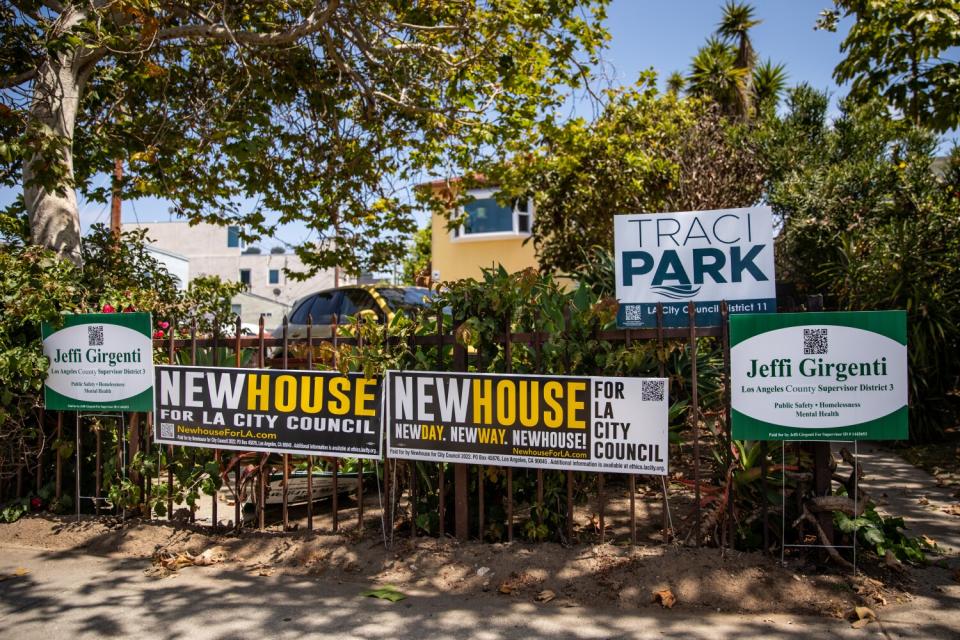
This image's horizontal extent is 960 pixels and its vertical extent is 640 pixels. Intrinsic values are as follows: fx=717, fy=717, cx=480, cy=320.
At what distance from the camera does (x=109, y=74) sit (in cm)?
784

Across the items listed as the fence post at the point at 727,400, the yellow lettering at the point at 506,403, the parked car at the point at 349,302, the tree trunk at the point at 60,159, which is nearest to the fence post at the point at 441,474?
the yellow lettering at the point at 506,403

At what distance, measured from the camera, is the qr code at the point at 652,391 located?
14.1 feet

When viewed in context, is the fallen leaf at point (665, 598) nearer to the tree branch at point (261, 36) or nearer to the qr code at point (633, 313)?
the qr code at point (633, 313)

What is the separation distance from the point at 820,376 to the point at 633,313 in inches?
48.4

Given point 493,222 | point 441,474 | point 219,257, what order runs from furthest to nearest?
point 219,257, point 493,222, point 441,474

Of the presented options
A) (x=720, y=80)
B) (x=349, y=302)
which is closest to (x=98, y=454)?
(x=349, y=302)

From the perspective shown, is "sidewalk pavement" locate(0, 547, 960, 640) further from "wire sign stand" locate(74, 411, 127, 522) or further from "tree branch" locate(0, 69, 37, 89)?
"tree branch" locate(0, 69, 37, 89)

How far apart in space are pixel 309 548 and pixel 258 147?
4.70m

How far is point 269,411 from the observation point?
195 inches

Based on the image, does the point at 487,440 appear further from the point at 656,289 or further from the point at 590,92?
the point at 590,92

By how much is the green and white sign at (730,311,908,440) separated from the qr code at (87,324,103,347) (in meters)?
4.51

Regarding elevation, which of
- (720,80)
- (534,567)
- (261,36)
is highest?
(720,80)

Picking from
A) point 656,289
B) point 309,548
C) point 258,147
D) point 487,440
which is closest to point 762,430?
point 656,289

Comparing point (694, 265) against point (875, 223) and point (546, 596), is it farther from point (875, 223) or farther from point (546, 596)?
point (875, 223)
